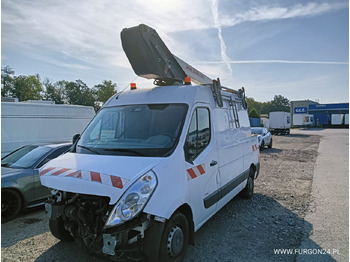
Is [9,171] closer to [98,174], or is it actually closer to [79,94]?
[98,174]

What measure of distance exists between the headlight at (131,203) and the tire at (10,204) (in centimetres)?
357

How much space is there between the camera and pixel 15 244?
13.8ft

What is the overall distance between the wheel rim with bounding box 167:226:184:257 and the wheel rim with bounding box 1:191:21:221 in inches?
149

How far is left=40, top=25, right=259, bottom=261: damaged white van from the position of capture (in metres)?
2.87

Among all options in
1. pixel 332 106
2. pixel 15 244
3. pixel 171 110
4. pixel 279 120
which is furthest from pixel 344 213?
pixel 332 106

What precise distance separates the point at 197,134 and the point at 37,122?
777 cm

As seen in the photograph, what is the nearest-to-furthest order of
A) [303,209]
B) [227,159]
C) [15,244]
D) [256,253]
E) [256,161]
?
[256,253] < [15,244] < [227,159] < [303,209] < [256,161]

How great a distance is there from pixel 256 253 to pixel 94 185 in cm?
265

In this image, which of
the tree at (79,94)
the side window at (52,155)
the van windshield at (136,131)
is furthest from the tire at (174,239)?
the tree at (79,94)

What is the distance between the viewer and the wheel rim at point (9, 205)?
5172mm

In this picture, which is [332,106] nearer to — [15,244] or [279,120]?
[279,120]

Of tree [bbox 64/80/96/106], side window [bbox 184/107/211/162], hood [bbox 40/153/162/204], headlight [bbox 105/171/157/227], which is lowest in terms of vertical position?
headlight [bbox 105/171/157/227]

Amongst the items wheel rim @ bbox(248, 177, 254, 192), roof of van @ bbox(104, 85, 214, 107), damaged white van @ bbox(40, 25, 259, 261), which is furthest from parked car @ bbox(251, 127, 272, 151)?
roof of van @ bbox(104, 85, 214, 107)

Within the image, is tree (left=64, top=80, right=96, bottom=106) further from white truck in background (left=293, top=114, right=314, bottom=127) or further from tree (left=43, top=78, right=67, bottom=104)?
white truck in background (left=293, top=114, right=314, bottom=127)
